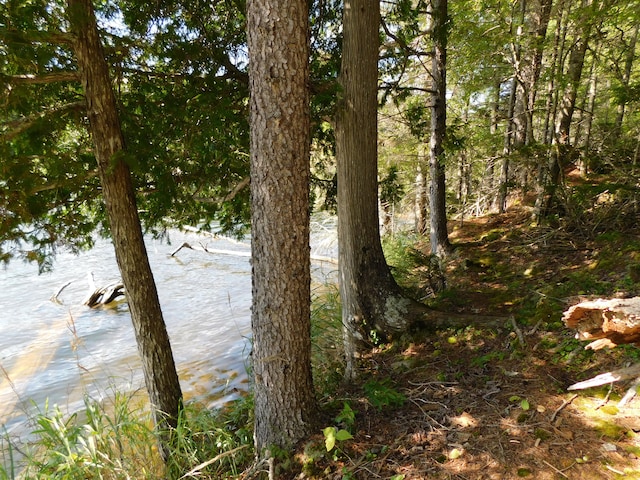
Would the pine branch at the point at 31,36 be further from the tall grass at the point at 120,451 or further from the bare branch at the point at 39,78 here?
the tall grass at the point at 120,451

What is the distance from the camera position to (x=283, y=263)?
2.49m

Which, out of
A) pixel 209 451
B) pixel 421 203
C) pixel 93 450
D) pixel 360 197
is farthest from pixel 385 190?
pixel 421 203

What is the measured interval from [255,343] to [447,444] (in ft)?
4.72

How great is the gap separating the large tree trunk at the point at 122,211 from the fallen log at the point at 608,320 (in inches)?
117

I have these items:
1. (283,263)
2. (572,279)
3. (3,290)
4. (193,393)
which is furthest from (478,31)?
(3,290)

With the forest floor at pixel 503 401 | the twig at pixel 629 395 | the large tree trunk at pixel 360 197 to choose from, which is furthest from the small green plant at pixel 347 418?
the twig at pixel 629 395

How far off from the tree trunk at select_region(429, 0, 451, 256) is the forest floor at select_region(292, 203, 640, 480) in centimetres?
229

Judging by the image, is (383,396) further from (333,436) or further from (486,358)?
(486,358)

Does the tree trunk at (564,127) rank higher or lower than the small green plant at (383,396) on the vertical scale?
higher

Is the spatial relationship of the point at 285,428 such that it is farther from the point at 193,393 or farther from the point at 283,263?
the point at 193,393

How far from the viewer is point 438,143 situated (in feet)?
21.1

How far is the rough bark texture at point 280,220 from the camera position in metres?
2.30

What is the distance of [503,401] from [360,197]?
224 centimetres

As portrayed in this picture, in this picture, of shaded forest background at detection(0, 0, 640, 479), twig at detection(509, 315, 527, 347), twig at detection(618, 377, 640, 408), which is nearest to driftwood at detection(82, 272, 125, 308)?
shaded forest background at detection(0, 0, 640, 479)
